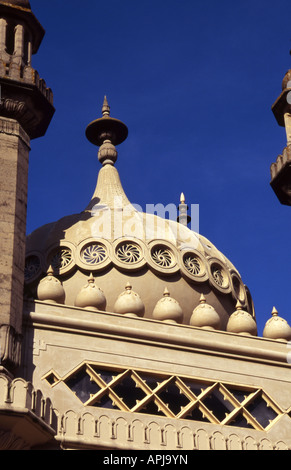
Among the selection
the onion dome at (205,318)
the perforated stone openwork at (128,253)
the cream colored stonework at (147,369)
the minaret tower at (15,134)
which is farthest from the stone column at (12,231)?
the onion dome at (205,318)

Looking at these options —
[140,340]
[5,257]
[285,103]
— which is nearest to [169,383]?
[140,340]

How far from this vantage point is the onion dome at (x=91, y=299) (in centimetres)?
2041

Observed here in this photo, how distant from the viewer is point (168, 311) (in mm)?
20984

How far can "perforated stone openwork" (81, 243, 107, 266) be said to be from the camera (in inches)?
918

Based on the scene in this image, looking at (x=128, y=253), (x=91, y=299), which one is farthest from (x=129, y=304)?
(x=128, y=253)

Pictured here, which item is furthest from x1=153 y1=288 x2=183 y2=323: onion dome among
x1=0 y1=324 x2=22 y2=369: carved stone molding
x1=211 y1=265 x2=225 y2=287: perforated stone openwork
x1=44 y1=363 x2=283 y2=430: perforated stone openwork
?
x1=0 y1=324 x2=22 y2=369: carved stone molding

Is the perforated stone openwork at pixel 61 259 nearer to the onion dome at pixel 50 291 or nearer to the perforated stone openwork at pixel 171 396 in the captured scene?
the onion dome at pixel 50 291

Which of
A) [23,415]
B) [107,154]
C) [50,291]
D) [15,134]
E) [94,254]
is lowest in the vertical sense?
[23,415]

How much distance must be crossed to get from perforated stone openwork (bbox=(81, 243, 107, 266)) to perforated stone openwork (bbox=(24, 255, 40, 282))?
1.20m

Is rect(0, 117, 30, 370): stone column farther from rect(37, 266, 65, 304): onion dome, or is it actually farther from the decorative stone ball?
the decorative stone ball

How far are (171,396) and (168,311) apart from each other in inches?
96.9

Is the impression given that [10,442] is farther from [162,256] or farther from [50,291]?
[162,256]

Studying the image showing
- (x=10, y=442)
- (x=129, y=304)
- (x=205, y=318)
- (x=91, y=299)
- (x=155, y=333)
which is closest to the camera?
(x=10, y=442)
